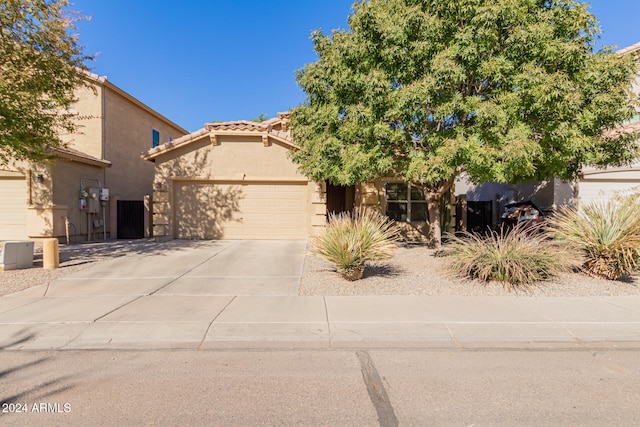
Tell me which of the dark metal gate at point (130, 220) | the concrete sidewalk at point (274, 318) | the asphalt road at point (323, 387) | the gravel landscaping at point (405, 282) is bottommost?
the asphalt road at point (323, 387)

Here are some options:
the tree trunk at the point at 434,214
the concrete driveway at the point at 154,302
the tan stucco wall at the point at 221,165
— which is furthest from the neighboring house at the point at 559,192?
the concrete driveway at the point at 154,302

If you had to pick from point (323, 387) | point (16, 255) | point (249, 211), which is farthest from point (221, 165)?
point (323, 387)

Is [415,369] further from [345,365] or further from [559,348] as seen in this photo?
[559,348]

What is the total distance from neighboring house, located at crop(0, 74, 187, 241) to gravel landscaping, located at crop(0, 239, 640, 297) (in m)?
3.87

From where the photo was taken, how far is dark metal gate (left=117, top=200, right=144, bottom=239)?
50.3ft

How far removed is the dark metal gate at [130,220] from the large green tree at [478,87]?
35.7 feet

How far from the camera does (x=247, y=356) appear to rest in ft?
13.9

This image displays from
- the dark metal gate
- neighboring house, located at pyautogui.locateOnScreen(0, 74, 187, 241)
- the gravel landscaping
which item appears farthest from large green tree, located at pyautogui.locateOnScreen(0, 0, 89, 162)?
the dark metal gate

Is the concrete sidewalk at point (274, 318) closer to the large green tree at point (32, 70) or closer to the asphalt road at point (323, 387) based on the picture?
the asphalt road at point (323, 387)

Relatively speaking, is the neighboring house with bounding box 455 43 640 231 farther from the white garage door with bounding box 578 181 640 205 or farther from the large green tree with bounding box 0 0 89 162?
the large green tree with bounding box 0 0 89 162

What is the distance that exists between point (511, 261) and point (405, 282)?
210 centimetres

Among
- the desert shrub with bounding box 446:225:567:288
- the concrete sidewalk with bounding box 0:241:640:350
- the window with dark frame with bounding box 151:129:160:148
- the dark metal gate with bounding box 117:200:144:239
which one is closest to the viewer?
the concrete sidewalk with bounding box 0:241:640:350

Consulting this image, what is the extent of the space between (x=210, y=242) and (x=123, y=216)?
5194 millimetres

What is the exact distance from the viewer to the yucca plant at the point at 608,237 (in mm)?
7055
